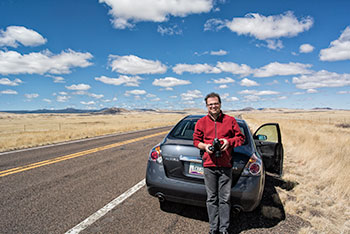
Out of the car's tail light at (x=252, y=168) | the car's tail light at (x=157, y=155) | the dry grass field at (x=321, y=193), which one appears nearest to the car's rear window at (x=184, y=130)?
the car's tail light at (x=157, y=155)

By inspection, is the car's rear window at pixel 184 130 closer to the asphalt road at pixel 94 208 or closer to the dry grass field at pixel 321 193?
the asphalt road at pixel 94 208

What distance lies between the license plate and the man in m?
0.26

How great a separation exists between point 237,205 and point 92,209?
2.33 meters

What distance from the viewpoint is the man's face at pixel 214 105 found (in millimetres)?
2580

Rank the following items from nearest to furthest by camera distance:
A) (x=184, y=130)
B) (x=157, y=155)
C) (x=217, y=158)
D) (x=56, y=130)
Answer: (x=217, y=158) < (x=157, y=155) < (x=184, y=130) < (x=56, y=130)

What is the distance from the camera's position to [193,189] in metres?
2.90

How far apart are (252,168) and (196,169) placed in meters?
0.78

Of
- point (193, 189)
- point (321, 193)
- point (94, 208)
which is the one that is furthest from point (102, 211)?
point (321, 193)

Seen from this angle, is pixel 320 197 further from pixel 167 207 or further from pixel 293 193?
pixel 167 207

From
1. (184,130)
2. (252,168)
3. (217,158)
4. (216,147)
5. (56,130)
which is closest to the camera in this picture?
(216,147)

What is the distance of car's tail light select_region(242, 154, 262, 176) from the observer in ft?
9.30

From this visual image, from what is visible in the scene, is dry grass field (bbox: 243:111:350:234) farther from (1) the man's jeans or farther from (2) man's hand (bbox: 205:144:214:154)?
(2) man's hand (bbox: 205:144:214:154)

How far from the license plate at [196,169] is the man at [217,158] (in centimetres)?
26

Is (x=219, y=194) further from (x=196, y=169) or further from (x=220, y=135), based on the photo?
(x=220, y=135)
